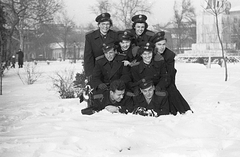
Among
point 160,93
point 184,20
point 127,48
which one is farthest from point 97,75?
point 184,20

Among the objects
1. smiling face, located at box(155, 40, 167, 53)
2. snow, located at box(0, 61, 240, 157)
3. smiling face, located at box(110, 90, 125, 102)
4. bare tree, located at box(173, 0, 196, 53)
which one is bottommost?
snow, located at box(0, 61, 240, 157)

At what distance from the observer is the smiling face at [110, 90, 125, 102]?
17.0 feet

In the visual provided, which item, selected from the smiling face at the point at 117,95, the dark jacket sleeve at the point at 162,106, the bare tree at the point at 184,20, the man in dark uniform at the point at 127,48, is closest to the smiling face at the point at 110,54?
the man in dark uniform at the point at 127,48

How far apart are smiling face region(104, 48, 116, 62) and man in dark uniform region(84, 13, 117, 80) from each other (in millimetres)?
289

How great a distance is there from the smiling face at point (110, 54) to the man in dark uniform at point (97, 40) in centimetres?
29

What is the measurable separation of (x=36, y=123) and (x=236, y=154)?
263cm

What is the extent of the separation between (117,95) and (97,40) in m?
1.20

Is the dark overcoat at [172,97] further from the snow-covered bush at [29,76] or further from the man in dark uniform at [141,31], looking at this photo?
the snow-covered bush at [29,76]

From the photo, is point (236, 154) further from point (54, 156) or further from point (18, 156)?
point (18, 156)

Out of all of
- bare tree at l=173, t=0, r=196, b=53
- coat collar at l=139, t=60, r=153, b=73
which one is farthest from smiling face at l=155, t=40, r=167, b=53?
bare tree at l=173, t=0, r=196, b=53

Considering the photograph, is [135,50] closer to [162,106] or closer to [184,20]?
[162,106]

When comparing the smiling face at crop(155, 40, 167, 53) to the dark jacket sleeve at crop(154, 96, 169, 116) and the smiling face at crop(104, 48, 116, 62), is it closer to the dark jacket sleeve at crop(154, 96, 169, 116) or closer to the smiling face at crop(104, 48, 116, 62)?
the smiling face at crop(104, 48, 116, 62)

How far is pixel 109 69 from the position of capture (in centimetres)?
554

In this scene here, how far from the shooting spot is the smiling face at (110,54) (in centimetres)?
542
